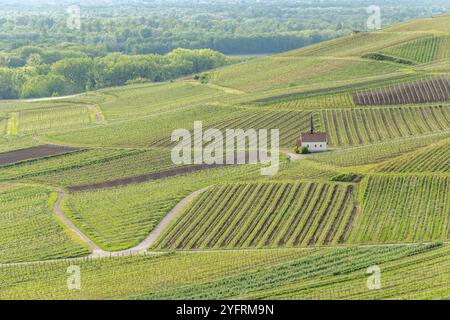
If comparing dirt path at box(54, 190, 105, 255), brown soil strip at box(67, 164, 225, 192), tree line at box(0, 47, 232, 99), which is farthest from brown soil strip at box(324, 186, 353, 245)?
tree line at box(0, 47, 232, 99)

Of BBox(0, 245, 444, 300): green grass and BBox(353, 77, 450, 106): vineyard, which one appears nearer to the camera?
BBox(0, 245, 444, 300): green grass

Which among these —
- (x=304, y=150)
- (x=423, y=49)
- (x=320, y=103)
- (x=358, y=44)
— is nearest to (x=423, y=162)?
(x=304, y=150)

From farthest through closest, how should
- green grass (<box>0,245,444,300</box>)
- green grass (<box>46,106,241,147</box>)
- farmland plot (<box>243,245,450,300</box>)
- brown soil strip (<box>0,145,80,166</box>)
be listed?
green grass (<box>46,106,241,147</box>) → brown soil strip (<box>0,145,80,166</box>) → green grass (<box>0,245,444,300</box>) → farmland plot (<box>243,245,450,300</box>)

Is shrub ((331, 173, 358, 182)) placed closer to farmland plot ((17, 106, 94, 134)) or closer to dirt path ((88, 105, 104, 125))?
farmland plot ((17, 106, 94, 134))

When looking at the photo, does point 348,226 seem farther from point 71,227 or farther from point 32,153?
point 32,153

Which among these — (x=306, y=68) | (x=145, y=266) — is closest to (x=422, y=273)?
(x=145, y=266)
